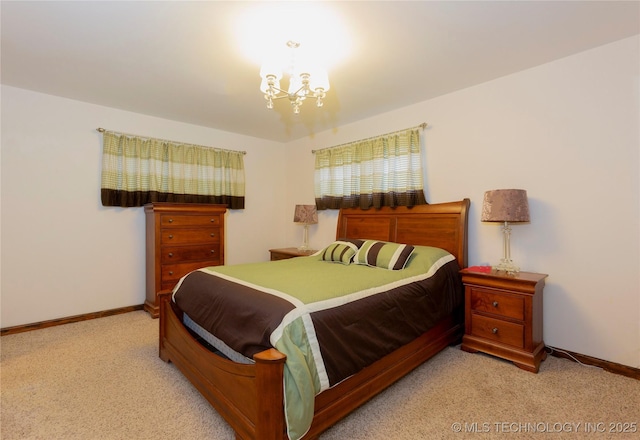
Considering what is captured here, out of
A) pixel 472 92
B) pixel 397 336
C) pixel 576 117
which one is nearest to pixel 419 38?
pixel 472 92

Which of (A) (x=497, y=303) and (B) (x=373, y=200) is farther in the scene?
(B) (x=373, y=200)

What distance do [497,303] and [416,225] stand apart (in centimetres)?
109

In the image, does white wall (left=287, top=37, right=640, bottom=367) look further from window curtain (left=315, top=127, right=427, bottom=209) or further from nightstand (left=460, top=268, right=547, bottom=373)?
window curtain (left=315, top=127, right=427, bottom=209)

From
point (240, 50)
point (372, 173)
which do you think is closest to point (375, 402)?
point (372, 173)

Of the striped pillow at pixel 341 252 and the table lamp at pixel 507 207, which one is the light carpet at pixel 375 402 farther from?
the striped pillow at pixel 341 252

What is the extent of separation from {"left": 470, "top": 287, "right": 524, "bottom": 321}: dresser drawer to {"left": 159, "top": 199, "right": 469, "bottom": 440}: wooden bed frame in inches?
11.1

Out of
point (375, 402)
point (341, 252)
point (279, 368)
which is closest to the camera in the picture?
point (279, 368)

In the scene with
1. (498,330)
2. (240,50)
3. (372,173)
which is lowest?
(498,330)

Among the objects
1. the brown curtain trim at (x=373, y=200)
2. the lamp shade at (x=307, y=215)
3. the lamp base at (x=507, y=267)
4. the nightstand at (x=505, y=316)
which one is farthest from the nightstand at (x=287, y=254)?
the lamp base at (x=507, y=267)

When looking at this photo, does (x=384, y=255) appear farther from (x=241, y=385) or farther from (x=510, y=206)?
(x=241, y=385)

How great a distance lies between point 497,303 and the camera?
2.40m

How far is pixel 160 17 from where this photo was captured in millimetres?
1893

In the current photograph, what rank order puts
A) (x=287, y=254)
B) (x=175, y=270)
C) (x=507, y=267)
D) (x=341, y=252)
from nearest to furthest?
(x=507, y=267)
(x=341, y=252)
(x=175, y=270)
(x=287, y=254)

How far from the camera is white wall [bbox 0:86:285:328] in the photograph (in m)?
2.95
